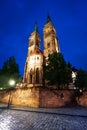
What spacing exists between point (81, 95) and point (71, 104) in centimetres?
319

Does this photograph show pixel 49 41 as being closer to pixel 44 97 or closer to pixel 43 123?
pixel 44 97

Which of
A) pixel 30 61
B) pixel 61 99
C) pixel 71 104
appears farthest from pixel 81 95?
pixel 30 61

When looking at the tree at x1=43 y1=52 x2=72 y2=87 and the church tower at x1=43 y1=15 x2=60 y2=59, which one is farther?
the church tower at x1=43 y1=15 x2=60 y2=59

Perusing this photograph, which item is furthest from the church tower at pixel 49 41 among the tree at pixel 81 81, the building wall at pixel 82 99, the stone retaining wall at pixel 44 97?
the stone retaining wall at pixel 44 97

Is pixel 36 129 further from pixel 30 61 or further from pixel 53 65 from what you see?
pixel 30 61

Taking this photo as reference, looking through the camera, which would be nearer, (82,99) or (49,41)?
(82,99)

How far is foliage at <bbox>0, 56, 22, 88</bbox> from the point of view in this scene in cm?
4027

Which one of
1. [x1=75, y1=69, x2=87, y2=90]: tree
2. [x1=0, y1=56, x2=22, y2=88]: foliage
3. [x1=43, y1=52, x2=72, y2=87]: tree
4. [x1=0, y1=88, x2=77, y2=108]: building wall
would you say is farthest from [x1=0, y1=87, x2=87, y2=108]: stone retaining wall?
[x1=0, y1=56, x2=22, y2=88]: foliage

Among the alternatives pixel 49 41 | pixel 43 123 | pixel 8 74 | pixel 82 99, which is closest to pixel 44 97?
pixel 82 99

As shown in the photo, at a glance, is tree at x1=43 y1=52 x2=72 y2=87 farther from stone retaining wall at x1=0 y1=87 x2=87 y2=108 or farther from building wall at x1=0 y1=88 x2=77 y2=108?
building wall at x1=0 y1=88 x2=77 y2=108

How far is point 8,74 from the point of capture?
1687 inches

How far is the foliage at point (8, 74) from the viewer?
4027 cm

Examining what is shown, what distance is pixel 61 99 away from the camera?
23812 millimetres

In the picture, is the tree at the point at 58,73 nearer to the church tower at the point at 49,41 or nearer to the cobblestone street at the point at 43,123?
the cobblestone street at the point at 43,123
